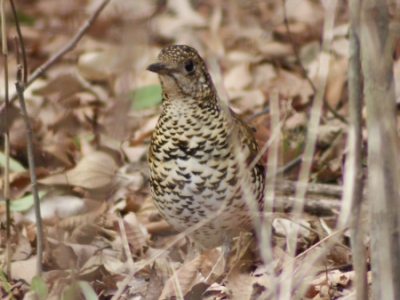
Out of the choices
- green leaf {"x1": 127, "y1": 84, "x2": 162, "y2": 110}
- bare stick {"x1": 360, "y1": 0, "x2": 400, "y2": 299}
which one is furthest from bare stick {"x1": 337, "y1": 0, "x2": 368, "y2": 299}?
green leaf {"x1": 127, "y1": 84, "x2": 162, "y2": 110}

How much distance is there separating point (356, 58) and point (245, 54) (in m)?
4.59

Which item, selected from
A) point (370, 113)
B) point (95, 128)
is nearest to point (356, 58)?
point (370, 113)

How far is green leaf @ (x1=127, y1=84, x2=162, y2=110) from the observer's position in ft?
17.5

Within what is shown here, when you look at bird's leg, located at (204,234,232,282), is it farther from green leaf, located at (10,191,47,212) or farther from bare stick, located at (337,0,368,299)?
bare stick, located at (337,0,368,299)

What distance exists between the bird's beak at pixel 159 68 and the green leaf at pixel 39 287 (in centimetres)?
110

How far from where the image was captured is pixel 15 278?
3.59 m

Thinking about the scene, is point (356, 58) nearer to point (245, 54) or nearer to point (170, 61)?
point (170, 61)

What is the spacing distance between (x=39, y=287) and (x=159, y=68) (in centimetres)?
117

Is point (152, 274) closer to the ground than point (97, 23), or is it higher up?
closer to the ground

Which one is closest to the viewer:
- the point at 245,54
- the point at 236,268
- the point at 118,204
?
the point at 236,268

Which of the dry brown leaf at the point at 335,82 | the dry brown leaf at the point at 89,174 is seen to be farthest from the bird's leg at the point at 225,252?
the dry brown leaf at the point at 335,82

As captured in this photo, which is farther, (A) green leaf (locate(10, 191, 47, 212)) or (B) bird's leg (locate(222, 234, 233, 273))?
(A) green leaf (locate(10, 191, 47, 212))

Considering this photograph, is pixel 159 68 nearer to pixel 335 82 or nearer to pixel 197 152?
pixel 197 152

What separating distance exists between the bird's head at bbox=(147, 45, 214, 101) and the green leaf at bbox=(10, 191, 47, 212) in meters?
1.59
